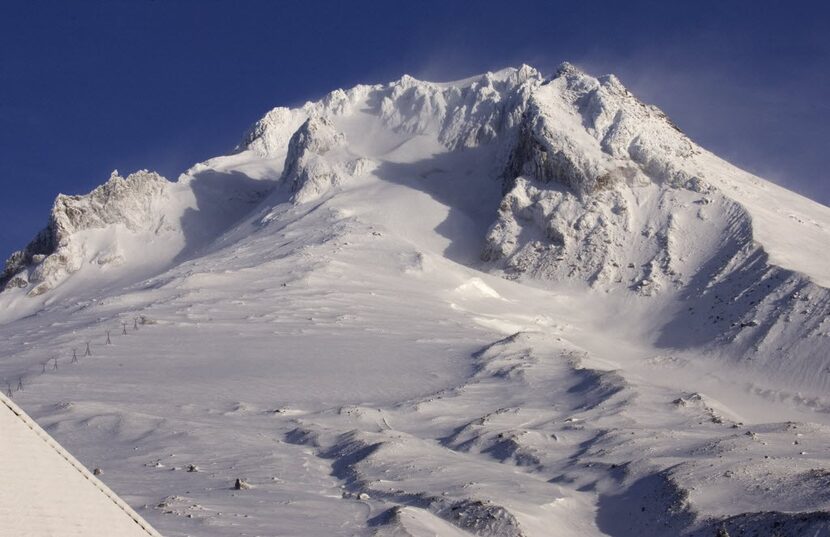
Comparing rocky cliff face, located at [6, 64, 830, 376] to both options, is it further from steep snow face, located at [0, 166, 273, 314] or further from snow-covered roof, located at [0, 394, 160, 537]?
snow-covered roof, located at [0, 394, 160, 537]

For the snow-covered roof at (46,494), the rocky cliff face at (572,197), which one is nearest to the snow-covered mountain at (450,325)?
the rocky cliff face at (572,197)

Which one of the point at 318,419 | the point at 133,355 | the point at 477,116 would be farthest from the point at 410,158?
the point at 318,419

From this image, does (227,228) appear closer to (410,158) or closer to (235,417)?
(410,158)

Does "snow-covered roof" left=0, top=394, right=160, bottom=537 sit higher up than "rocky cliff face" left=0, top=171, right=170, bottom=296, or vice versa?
"rocky cliff face" left=0, top=171, right=170, bottom=296

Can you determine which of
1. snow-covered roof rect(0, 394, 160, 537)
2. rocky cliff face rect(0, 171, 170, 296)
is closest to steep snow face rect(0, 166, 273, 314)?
rocky cliff face rect(0, 171, 170, 296)

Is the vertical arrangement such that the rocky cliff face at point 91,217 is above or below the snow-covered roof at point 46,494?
above

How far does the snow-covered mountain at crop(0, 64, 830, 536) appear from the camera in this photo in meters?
26.0

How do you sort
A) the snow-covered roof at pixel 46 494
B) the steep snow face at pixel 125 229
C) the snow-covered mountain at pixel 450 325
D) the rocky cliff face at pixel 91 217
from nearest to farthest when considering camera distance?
1. the snow-covered roof at pixel 46 494
2. the snow-covered mountain at pixel 450 325
3. the steep snow face at pixel 125 229
4. the rocky cliff face at pixel 91 217

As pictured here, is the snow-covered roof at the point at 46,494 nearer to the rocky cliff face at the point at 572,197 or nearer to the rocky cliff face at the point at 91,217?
the rocky cliff face at the point at 572,197

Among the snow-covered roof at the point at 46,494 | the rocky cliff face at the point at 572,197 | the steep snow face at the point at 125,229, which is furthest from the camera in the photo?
the steep snow face at the point at 125,229

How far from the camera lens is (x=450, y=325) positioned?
55438mm

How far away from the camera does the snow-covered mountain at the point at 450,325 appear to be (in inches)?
1024

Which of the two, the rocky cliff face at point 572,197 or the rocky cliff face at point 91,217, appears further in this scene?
the rocky cliff face at point 91,217

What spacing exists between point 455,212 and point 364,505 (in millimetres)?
63643
